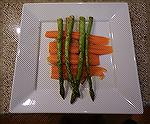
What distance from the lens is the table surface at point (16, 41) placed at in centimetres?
117

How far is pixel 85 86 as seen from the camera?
1.07 m

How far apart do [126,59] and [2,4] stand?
72 cm

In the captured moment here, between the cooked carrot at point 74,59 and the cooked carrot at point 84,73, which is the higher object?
the cooked carrot at point 74,59

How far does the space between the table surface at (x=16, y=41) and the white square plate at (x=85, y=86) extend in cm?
11

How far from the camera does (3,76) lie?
120cm

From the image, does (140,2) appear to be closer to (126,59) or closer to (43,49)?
(126,59)

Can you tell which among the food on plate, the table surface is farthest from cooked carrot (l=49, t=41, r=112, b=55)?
the table surface

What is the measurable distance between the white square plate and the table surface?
0.37 feet

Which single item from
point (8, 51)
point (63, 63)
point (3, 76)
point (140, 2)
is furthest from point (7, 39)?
point (140, 2)

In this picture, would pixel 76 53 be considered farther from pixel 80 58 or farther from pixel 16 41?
pixel 16 41

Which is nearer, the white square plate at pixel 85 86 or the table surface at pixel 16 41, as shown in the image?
the white square plate at pixel 85 86

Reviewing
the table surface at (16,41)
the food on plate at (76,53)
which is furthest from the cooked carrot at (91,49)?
the table surface at (16,41)

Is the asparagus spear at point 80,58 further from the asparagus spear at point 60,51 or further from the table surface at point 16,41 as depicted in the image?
the table surface at point 16,41

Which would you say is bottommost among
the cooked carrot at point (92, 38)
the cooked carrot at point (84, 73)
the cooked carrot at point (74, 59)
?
the cooked carrot at point (84, 73)
